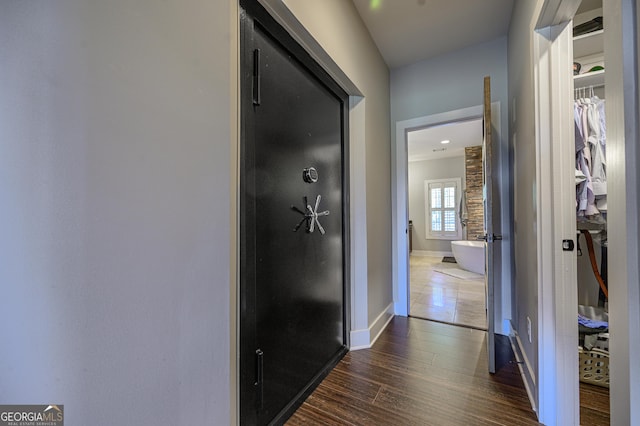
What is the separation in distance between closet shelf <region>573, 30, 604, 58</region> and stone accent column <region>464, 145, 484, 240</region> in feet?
14.8

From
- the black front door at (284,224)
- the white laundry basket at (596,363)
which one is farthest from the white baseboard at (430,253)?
the black front door at (284,224)

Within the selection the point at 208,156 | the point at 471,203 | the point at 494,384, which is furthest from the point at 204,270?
the point at 471,203

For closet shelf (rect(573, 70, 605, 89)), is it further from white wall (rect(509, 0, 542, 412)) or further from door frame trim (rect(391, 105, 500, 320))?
door frame trim (rect(391, 105, 500, 320))

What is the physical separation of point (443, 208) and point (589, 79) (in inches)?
223

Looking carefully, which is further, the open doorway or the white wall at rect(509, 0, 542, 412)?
the open doorway

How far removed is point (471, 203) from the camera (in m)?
6.19

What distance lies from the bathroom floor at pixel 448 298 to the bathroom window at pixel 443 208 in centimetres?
248

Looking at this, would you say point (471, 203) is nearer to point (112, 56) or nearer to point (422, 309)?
point (422, 309)

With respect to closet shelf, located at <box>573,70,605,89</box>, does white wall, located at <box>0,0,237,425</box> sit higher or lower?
lower

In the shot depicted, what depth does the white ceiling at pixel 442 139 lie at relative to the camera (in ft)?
15.7

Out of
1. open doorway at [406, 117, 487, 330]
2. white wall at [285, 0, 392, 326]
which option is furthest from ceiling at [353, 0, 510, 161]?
open doorway at [406, 117, 487, 330]

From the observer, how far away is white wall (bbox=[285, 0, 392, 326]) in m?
1.51

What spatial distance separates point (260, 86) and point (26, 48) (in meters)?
0.74

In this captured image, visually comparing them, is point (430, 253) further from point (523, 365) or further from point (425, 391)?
point (425, 391)
